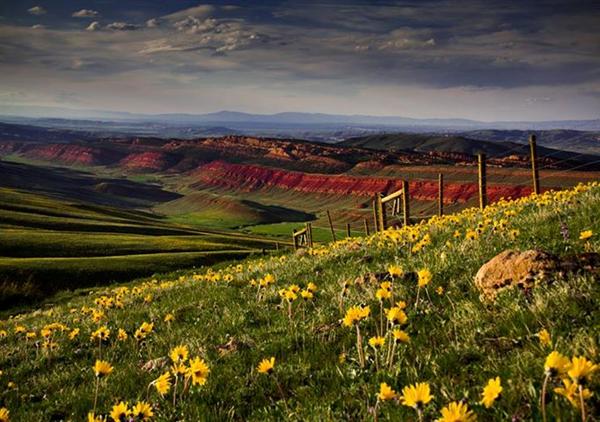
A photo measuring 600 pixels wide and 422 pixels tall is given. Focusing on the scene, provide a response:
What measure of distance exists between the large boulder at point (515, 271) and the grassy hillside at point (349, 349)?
7.3 inches

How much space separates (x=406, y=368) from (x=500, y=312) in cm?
153

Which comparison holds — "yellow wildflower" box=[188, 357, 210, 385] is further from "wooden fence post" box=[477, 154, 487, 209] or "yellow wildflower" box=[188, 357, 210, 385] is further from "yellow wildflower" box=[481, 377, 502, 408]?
"wooden fence post" box=[477, 154, 487, 209]

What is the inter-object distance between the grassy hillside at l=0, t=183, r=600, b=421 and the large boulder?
0.19 m

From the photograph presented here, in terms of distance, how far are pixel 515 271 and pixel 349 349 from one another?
2226 mm

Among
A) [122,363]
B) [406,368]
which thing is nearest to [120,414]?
[406,368]

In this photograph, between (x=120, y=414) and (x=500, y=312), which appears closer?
(x=120, y=414)

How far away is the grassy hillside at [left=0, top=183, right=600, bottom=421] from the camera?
377 centimetres

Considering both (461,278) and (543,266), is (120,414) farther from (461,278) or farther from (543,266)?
(461,278)

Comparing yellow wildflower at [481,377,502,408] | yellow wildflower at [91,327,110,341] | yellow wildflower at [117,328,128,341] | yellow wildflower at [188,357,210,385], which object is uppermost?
yellow wildflower at [481,377,502,408]

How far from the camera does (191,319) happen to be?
9.91 m

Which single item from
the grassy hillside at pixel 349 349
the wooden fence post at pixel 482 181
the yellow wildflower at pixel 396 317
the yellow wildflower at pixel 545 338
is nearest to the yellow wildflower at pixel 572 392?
the grassy hillside at pixel 349 349

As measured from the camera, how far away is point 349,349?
557 cm

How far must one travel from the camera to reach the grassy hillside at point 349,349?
148 inches

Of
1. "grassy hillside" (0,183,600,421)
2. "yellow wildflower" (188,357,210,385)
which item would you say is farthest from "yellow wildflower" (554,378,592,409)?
"yellow wildflower" (188,357,210,385)
